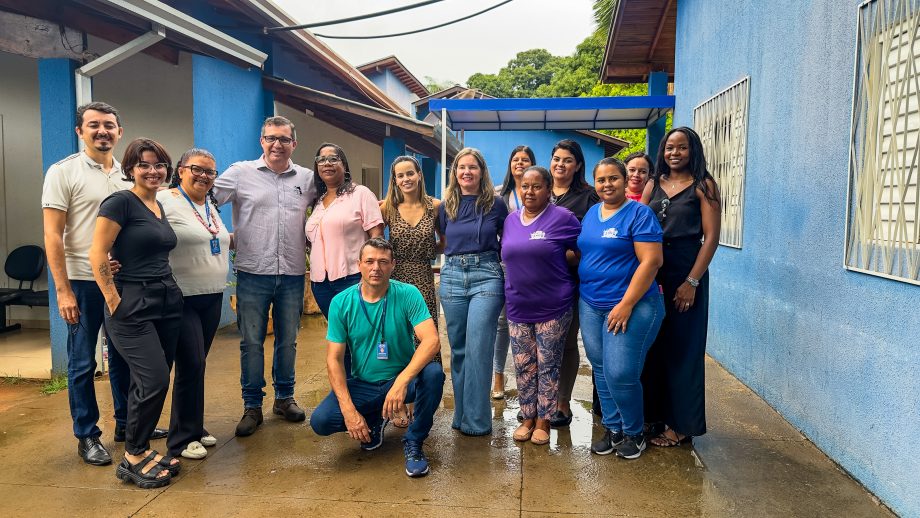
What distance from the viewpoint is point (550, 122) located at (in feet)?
34.2

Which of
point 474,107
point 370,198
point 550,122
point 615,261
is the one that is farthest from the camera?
point 550,122

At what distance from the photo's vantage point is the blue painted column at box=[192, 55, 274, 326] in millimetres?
6703

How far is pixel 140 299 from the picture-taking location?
3.14 metres

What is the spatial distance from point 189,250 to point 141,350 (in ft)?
1.97

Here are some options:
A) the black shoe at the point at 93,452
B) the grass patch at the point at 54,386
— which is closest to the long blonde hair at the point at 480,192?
the black shoe at the point at 93,452

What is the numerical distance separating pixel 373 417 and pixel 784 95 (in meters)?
3.43

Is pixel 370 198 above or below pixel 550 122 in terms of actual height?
below

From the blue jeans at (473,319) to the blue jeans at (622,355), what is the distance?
53 centimetres

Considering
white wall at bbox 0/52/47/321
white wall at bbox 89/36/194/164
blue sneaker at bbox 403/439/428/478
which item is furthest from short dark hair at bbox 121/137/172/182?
white wall at bbox 0/52/47/321

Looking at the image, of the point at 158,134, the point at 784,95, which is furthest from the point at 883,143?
the point at 158,134

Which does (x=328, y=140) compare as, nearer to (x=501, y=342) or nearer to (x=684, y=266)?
(x=501, y=342)

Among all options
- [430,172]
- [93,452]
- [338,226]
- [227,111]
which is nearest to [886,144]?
[338,226]

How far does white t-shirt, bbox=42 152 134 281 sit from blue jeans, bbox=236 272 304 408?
2.84 ft

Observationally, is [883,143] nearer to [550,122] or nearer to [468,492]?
[468,492]
